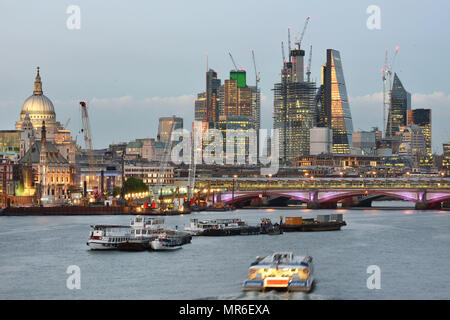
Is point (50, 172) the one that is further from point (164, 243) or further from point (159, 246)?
point (159, 246)

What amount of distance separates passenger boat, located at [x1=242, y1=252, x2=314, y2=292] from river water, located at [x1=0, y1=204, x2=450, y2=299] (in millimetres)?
846

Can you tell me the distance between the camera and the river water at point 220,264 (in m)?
51.8

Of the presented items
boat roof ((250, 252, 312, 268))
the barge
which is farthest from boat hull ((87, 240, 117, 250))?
the barge

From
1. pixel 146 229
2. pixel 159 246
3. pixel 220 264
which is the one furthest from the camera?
pixel 146 229

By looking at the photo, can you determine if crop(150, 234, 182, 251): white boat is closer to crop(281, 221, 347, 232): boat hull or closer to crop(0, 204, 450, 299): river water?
crop(0, 204, 450, 299): river water

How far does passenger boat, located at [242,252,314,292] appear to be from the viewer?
50125 mm

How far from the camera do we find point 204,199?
15912 centimetres

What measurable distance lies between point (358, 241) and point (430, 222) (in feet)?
85.9

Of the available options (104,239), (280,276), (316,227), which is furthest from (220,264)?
(316,227)

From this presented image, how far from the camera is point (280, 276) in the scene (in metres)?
50.9

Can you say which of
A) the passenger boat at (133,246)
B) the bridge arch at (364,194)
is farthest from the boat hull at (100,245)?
the bridge arch at (364,194)

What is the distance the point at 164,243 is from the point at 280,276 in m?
23.9

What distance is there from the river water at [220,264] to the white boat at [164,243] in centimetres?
107
